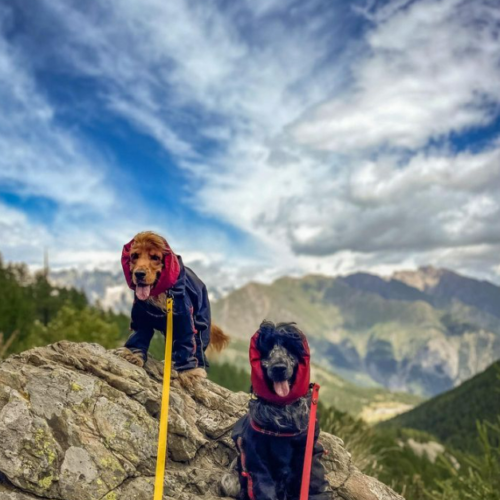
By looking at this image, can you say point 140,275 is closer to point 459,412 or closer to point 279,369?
point 279,369

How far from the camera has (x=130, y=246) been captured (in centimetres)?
533

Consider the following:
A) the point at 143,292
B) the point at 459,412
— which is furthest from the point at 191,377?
the point at 459,412

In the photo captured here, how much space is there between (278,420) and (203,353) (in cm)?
209

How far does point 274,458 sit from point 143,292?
2.26 meters

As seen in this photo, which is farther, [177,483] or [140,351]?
[140,351]

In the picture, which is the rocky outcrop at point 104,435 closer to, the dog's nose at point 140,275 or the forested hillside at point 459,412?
the dog's nose at point 140,275

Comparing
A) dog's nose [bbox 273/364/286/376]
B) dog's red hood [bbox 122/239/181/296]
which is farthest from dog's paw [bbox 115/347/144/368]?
dog's nose [bbox 273/364/286/376]

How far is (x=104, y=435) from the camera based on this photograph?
462cm

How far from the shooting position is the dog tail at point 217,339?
22.1 feet

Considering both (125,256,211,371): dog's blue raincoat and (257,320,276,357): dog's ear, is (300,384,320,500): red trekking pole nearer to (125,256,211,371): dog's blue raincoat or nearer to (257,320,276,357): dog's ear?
(257,320,276,357): dog's ear

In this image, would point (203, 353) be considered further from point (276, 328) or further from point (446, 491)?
point (446, 491)

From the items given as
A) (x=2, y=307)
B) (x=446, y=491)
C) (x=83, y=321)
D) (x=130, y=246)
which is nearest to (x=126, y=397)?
(x=130, y=246)

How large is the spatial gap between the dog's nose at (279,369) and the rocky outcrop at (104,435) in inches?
59.3

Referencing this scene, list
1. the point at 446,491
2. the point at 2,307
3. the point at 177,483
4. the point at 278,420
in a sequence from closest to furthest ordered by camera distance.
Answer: the point at 278,420 < the point at 177,483 < the point at 446,491 < the point at 2,307
